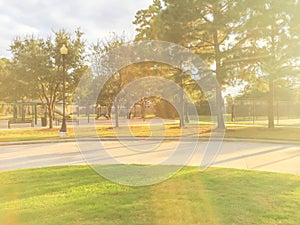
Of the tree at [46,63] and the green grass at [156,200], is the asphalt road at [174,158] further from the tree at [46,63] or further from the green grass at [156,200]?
the tree at [46,63]

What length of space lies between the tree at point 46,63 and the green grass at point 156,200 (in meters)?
18.6

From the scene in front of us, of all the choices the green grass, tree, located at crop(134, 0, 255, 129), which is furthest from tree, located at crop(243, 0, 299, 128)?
the green grass

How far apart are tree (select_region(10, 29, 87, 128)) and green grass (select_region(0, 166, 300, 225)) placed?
60.9 feet

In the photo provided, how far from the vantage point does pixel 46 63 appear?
81.5 ft

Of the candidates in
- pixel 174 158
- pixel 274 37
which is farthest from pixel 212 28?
pixel 174 158

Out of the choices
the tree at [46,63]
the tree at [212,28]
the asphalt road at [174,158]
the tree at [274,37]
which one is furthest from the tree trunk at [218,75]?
the tree at [46,63]

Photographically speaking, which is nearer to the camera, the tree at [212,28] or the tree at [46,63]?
the tree at [212,28]

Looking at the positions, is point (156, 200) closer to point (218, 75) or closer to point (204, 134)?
point (204, 134)

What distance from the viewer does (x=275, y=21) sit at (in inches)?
703

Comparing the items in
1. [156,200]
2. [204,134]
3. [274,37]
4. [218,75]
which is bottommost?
[156,200]

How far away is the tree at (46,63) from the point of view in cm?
2442

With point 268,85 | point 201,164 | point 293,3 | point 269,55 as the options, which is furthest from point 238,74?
point 201,164

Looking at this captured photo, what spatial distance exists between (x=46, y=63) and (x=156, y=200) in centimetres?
2199

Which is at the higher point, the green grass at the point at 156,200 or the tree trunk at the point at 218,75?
the tree trunk at the point at 218,75
